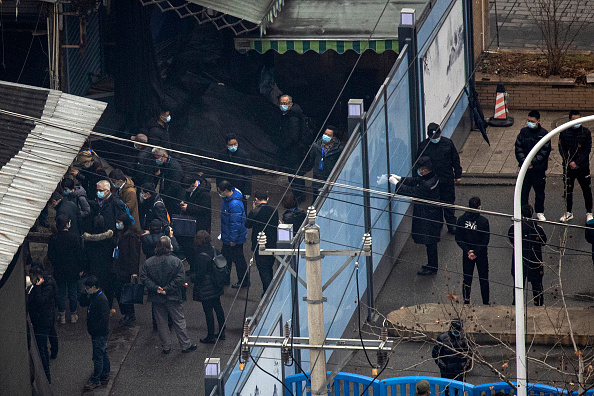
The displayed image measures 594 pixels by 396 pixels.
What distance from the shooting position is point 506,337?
14445 mm

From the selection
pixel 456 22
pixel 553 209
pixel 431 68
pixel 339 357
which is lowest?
pixel 339 357

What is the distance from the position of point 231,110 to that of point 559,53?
18.8 feet

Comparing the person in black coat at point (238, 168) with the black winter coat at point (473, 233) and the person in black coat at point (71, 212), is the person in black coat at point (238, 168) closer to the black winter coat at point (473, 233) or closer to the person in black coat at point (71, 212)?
the person in black coat at point (71, 212)

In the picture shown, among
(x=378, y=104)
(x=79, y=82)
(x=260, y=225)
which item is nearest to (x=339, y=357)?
(x=260, y=225)

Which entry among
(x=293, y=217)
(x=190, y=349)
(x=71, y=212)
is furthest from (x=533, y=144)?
A: (x=71, y=212)

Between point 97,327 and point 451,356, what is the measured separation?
3.95m

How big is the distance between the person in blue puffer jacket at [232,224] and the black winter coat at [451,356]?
10.4 ft

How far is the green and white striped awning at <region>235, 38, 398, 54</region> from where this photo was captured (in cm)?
1917

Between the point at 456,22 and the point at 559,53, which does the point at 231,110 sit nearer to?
the point at 456,22

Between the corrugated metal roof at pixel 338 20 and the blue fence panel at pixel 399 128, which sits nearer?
the blue fence panel at pixel 399 128

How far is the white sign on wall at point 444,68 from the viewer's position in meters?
18.2

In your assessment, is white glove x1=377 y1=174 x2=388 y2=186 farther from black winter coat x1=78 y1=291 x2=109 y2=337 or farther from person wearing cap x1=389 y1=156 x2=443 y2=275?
black winter coat x1=78 y1=291 x2=109 y2=337

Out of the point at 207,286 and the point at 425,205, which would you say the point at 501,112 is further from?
the point at 207,286

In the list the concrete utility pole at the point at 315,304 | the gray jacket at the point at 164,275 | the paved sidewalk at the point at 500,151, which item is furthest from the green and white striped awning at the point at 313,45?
the concrete utility pole at the point at 315,304
